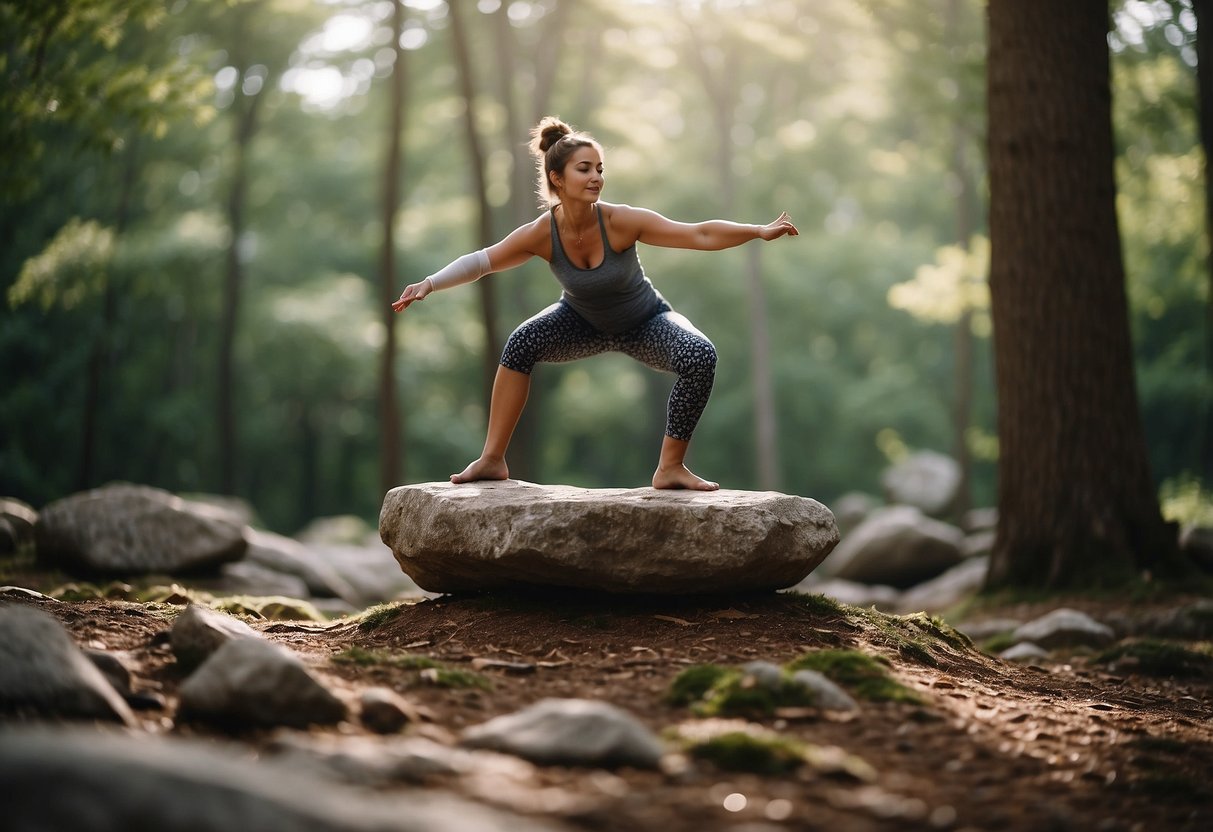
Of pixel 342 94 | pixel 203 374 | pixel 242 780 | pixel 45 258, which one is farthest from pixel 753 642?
pixel 203 374

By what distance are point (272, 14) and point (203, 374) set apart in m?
11.2

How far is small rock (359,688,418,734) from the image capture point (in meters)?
3.52

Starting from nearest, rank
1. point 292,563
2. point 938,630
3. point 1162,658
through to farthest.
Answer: point 938,630 < point 1162,658 < point 292,563

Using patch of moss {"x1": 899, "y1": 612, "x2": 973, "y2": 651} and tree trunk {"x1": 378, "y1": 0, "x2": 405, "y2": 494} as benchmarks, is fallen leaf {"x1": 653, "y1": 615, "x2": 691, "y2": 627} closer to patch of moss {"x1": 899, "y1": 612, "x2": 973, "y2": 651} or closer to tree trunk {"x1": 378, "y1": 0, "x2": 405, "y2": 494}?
patch of moss {"x1": 899, "y1": 612, "x2": 973, "y2": 651}

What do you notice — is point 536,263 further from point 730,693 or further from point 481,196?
point 730,693

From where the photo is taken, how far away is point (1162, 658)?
6.38 meters

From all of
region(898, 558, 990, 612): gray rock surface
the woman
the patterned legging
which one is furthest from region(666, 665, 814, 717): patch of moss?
region(898, 558, 990, 612): gray rock surface

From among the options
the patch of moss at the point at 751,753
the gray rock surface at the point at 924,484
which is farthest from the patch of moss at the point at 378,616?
the gray rock surface at the point at 924,484

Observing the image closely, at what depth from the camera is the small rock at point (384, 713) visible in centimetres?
352

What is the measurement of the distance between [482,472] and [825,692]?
2.84 metres

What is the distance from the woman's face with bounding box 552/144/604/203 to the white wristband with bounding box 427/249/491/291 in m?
0.64

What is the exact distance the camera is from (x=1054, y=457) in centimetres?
833

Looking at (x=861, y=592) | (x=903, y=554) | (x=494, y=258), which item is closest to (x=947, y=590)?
(x=861, y=592)

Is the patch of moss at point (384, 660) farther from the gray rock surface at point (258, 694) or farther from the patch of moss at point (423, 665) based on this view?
the gray rock surface at point (258, 694)
